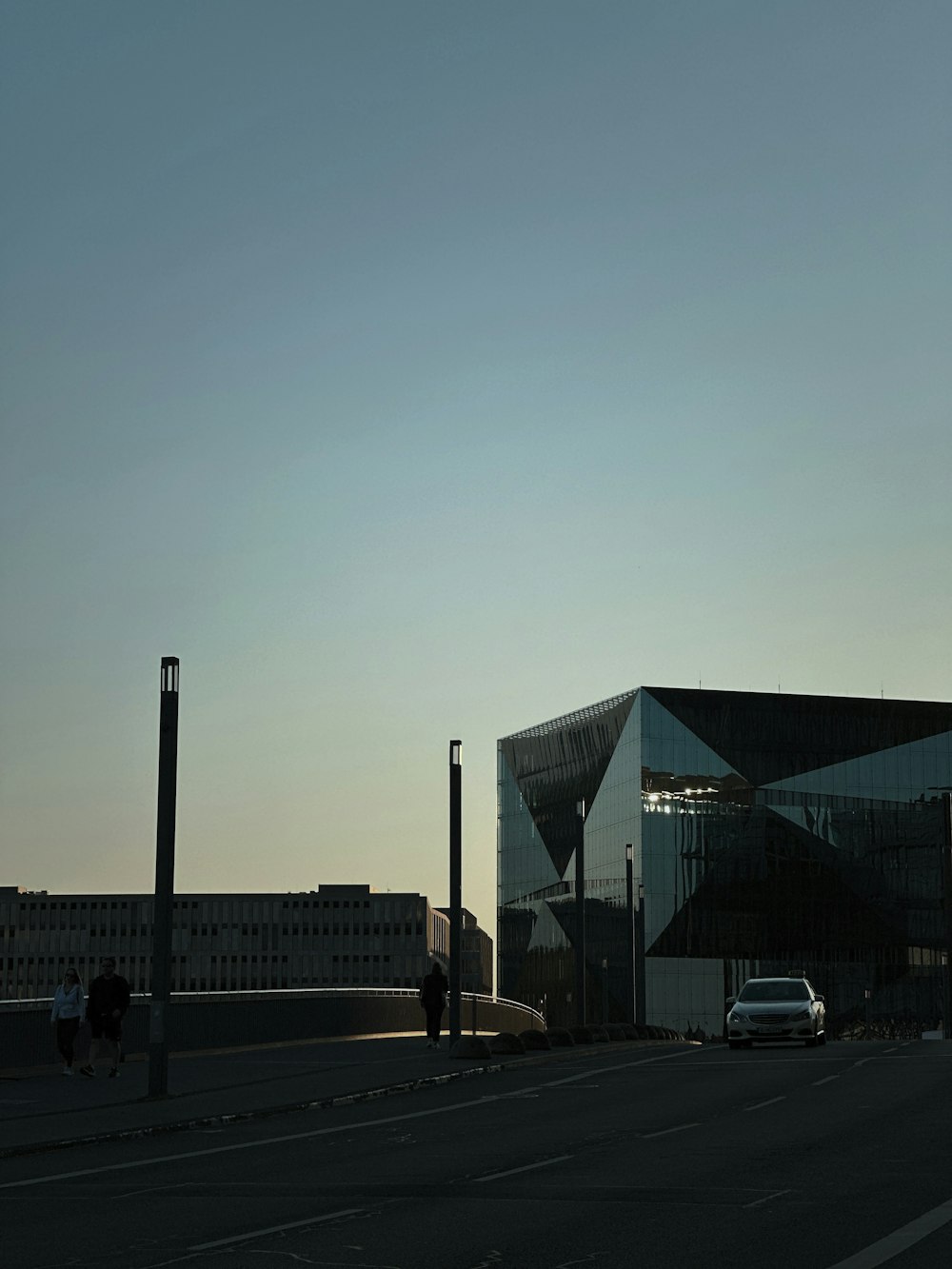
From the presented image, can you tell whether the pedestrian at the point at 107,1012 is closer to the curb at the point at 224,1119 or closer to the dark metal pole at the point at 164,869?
the dark metal pole at the point at 164,869

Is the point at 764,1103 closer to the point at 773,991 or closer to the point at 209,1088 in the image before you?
the point at 209,1088

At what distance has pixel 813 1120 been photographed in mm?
19812

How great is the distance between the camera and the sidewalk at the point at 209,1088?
2045cm

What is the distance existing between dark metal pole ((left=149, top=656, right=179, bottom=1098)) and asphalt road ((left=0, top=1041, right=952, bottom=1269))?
2.65 metres

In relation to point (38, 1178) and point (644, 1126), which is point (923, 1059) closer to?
point (644, 1126)

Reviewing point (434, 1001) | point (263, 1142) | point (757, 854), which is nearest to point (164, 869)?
point (263, 1142)

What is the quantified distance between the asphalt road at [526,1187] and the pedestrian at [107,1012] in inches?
209

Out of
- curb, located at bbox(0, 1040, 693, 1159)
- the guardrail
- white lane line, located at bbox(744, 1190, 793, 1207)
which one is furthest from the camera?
the guardrail

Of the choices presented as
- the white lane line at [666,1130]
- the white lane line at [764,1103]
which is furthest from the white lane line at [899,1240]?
the white lane line at [764,1103]

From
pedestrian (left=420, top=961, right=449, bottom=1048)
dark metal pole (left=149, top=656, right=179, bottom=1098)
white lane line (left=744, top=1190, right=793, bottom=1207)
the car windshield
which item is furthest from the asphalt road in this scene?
the car windshield

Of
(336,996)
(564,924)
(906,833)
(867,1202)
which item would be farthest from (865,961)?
(867,1202)

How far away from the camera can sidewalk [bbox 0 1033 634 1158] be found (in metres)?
20.5

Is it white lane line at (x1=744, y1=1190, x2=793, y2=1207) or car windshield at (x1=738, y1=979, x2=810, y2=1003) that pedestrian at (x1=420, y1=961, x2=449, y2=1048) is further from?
white lane line at (x1=744, y1=1190, x2=793, y2=1207)

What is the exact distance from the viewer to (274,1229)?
469 inches
